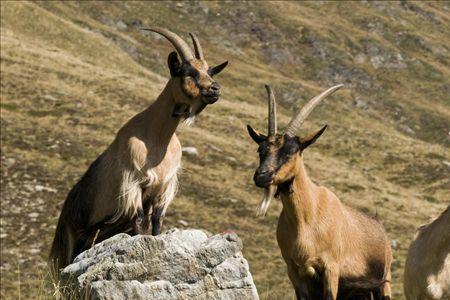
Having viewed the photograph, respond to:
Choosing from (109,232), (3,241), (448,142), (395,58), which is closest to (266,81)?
(448,142)

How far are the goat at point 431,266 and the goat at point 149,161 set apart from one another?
3.84 meters

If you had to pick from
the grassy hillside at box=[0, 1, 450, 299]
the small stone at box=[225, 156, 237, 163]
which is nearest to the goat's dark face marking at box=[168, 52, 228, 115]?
the grassy hillside at box=[0, 1, 450, 299]

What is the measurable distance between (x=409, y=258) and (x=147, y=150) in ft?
14.4

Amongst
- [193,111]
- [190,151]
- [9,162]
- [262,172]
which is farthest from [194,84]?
[190,151]

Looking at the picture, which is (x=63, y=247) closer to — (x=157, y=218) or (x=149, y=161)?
(x=157, y=218)

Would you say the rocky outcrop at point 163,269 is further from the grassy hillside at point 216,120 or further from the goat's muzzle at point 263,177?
the goat's muzzle at point 263,177

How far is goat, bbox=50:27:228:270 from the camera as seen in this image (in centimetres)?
1138

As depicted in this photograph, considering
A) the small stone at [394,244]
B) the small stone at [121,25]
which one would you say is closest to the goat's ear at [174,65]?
the small stone at [394,244]

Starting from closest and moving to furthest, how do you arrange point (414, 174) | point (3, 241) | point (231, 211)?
1. point (3, 241)
2. point (231, 211)
3. point (414, 174)

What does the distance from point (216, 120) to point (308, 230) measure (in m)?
47.9

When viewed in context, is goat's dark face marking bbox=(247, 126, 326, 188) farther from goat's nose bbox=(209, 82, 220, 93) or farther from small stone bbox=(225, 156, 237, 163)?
small stone bbox=(225, 156, 237, 163)

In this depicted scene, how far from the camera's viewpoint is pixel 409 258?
11.9 metres

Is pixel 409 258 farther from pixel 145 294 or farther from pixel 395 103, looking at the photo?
pixel 395 103

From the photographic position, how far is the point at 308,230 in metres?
11.0
